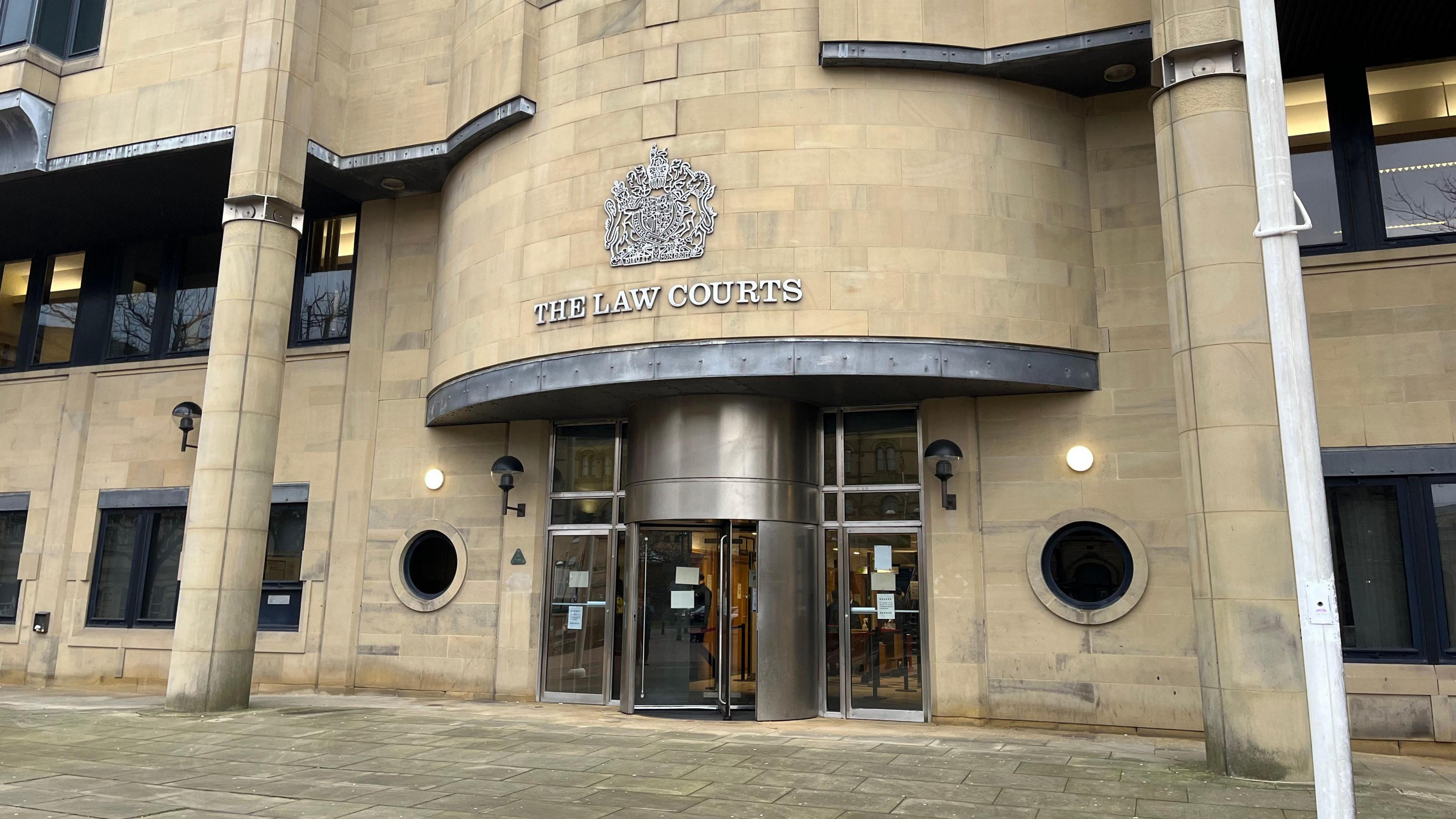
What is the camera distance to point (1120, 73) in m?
12.5

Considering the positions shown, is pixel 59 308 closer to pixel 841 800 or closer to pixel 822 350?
pixel 822 350

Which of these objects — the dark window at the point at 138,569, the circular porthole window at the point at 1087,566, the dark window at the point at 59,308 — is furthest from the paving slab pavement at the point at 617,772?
the dark window at the point at 59,308

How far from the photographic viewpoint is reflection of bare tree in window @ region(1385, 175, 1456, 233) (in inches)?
473

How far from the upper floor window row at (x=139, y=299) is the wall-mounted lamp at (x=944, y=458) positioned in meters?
10.5

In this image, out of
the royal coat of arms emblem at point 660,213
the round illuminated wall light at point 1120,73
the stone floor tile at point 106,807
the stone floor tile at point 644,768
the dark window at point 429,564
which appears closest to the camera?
the stone floor tile at point 106,807

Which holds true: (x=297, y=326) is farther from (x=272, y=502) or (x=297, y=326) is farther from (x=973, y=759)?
(x=973, y=759)

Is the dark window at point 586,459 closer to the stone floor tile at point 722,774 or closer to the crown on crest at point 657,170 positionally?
the crown on crest at point 657,170

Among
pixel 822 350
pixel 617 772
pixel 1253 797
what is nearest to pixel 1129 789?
pixel 1253 797

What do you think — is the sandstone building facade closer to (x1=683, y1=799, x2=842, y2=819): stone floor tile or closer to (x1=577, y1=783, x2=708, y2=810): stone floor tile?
(x1=683, y1=799, x2=842, y2=819): stone floor tile

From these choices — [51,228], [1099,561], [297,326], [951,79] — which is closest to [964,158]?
[951,79]

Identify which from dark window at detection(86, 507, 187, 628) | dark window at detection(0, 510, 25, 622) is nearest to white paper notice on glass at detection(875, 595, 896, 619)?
dark window at detection(86, 507, 187, 628)

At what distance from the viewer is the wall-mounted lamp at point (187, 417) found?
16.8m

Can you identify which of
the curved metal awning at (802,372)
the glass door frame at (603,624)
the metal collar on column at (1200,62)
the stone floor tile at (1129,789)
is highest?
Result: the metal collar on column at (1200,62)

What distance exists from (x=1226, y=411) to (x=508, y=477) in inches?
384
